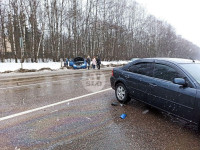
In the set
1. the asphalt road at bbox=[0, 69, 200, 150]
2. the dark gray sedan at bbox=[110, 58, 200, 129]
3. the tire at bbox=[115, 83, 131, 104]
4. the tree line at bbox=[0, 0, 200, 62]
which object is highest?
the tree line at bbox=[0, 0, 200, 62]

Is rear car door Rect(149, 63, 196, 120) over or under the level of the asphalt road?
over

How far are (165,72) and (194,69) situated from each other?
65 centimetres

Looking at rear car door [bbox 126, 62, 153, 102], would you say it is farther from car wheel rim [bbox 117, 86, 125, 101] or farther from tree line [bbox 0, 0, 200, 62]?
tree line [bbox 0, 0, 200, 62]

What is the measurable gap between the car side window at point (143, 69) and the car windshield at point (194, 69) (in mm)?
840

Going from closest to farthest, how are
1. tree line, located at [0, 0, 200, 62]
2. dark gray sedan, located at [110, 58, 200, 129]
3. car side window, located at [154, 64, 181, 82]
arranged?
dark gray sedan, located at [110, 58, 200, 129] → car side window, located at [154, 64, 181, 82] → tree line, located at [0, 0, 200, 62]

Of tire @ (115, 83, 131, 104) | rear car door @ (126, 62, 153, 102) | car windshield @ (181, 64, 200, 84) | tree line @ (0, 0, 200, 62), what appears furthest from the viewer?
tree line @ (0, 0, 200, 62)

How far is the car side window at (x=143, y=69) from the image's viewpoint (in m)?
4.05

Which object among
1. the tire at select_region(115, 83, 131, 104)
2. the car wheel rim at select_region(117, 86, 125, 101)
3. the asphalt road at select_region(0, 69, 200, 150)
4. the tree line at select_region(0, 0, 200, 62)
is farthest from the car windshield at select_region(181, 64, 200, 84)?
the tree line at select_region(0, 0, 200, 62)

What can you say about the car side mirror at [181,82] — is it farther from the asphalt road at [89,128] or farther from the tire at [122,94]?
the tire at [122,94]

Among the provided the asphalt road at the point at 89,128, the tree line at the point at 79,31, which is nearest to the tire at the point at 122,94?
the asphalt road at the point at 89,128

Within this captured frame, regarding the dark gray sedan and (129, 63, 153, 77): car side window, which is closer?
the dark gray sedan

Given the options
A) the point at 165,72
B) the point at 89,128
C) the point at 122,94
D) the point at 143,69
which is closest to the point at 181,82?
the point at 165,72

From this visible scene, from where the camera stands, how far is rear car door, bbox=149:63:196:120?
294cm

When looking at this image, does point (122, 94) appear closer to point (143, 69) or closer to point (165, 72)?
point (143, 69)
